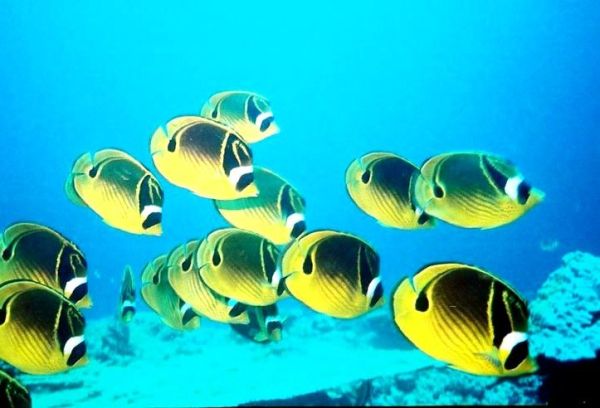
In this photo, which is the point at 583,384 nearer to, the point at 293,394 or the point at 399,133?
the point at 293,394

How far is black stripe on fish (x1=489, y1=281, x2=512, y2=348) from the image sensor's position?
70.2 inches

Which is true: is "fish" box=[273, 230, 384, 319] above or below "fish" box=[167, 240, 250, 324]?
above

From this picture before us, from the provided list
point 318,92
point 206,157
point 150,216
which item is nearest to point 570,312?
point 206,157

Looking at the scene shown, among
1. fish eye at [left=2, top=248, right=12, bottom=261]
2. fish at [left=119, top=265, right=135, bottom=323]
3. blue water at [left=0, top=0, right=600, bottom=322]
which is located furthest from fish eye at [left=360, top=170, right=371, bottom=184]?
blue water at [left=0, top=0, right=600, bottom=322]

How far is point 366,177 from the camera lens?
2787mm

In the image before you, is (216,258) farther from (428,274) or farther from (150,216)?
(428,274)

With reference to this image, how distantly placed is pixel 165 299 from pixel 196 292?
41 cm

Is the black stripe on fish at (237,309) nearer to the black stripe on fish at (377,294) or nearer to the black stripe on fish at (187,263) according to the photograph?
the black stripe on fish at (187,263)

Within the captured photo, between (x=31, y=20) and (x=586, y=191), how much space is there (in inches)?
2481

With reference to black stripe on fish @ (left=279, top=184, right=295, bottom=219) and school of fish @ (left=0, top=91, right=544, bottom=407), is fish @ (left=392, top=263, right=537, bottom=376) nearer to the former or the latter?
school of fish @ (left=0, top=91, right=544, bottom=407)

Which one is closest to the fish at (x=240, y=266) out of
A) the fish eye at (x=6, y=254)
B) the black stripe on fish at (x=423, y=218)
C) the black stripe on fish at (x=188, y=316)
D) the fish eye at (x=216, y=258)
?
the fish eye at (x=216, y=258)

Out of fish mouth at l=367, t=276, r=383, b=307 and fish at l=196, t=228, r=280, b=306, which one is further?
fish at l=196, t=228, r=280, b=306

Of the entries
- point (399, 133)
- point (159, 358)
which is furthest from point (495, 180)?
point (399, 133)

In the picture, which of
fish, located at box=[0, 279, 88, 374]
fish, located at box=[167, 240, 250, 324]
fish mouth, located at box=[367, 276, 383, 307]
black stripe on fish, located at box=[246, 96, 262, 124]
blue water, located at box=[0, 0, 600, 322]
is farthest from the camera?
blue water, located at box=[0, 0, 600, 322]
